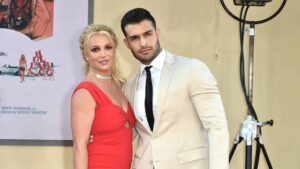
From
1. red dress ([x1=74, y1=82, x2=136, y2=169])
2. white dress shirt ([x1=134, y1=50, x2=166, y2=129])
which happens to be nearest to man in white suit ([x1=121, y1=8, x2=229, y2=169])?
white dress shirt ([x1=134, y1=50, x2=166, y2=129])

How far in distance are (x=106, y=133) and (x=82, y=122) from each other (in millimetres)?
123

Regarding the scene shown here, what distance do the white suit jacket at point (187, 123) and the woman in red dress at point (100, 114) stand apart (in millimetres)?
135

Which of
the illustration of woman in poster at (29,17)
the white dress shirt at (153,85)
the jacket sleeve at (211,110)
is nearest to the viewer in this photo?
the jacket sleeve at (211,110)

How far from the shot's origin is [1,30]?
251 cm

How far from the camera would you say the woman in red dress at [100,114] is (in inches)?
67.0

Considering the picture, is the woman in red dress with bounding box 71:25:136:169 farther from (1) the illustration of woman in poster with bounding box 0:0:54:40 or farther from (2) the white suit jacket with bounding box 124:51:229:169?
(1) the illustration of woman in poster with bounding box 0:0:54:40

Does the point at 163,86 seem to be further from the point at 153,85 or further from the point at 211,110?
the point at 211,110

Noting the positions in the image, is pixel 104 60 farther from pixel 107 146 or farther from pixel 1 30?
pixel 1 30

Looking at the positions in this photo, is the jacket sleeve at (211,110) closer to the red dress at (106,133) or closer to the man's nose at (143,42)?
the man's nose at (143,42)

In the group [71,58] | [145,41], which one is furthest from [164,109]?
[71,58]

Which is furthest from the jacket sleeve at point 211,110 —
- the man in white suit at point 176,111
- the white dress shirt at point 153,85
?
the white dress shirt at point 153,85

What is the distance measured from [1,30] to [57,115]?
0.61 meters

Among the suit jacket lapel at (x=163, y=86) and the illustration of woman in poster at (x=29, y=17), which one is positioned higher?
the illustration of woman in poster at (x=29, y=17)

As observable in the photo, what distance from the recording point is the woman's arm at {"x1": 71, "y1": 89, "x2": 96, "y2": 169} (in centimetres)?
169
